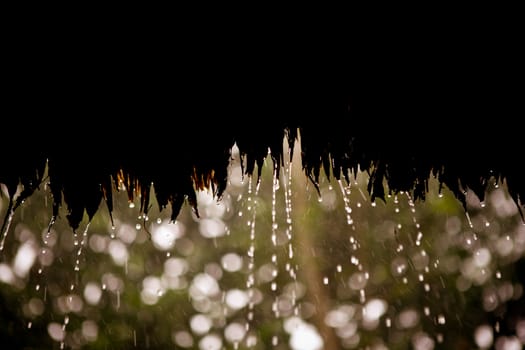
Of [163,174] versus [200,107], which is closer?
[200,107]

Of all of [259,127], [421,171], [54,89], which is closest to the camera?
[54,89]

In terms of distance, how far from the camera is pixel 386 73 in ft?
6.59

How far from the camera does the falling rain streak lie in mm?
8773

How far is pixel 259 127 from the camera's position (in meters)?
2.12

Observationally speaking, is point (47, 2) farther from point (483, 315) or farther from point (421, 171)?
point (483, 315)

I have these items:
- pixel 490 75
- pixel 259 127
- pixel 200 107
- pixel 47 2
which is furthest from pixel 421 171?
pixel 47 2

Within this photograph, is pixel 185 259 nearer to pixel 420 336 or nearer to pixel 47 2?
pixel 420 336

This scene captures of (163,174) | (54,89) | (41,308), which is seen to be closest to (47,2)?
(54,89)

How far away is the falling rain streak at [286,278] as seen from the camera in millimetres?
8773

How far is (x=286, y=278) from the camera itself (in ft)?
31.3

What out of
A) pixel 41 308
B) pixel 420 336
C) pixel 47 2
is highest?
pixel 41 308

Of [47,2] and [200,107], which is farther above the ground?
[47,2]

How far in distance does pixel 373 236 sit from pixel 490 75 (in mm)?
7449

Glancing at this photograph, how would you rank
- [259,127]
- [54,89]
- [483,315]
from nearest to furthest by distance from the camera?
[54,89], [259,127], [483,315]
